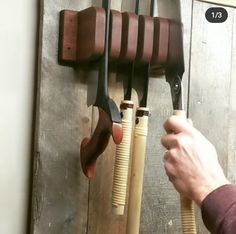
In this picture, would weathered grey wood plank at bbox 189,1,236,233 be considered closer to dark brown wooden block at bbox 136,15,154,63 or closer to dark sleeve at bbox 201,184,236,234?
dark brown wooden block at bbox 136,15,154,63

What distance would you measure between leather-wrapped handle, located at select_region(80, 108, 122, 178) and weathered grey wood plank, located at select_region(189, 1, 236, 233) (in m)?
0.24

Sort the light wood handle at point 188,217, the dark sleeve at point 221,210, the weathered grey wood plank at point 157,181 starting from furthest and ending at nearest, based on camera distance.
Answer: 1. the weathered grey wood plank at point 157,181
2. the light wood handle at point 188,217
3. the dark sleeve at point 221,210

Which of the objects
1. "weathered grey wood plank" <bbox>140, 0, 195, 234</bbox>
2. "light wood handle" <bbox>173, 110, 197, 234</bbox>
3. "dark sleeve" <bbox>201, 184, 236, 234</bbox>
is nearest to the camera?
"dark sleeve" <bbox>201, 184, 236, 234</bbox>

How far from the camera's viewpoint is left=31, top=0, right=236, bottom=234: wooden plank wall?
2.47 feet

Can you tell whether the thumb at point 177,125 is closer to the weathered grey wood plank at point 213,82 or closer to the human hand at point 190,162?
the human hand at point 190,162

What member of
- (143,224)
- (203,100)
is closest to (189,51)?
(203,100)

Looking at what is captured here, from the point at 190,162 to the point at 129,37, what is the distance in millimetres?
234

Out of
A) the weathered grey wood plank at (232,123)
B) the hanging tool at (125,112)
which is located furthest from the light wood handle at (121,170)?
the weathered grey wood plank at (232,123)

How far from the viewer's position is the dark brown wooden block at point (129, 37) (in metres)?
0.74

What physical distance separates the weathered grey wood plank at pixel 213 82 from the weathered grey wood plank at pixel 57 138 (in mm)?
219

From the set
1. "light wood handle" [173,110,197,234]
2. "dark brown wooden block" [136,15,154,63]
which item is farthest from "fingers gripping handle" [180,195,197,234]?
"dark brown wooden block" [136,15,154,63]

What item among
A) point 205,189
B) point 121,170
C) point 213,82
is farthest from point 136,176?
point 213,82

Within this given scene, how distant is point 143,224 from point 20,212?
219mm

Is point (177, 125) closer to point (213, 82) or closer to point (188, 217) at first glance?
point (188, 217)
